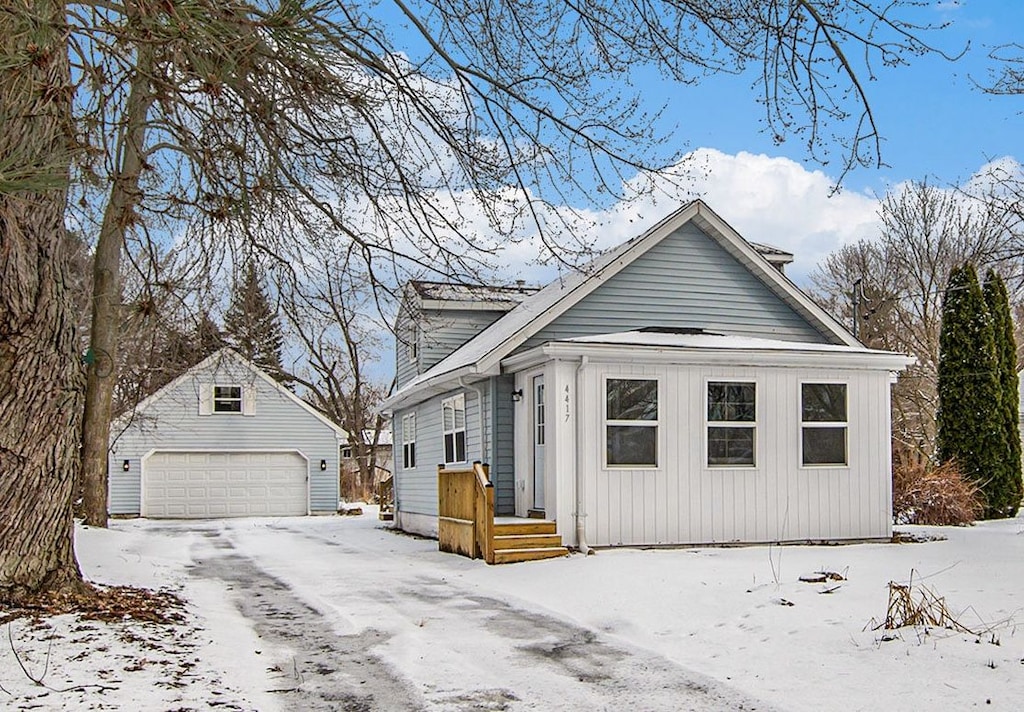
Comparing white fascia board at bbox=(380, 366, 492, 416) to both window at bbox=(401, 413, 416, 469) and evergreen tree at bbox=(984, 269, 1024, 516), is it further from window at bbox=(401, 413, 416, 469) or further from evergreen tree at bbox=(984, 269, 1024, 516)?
evergreen tree at bbox=(984, 269, 1024, 516)

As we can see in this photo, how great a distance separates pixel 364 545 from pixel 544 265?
11.0m

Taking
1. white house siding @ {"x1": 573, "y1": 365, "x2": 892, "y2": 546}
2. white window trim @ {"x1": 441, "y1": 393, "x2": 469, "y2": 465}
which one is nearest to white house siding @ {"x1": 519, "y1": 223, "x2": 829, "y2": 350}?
white house siding @ {"x1": 573, "y1": 365, "x2": 892, "y2": 546}

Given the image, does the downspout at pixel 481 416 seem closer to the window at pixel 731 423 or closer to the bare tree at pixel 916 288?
the window at pixel 731 423

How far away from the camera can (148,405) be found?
108 feet

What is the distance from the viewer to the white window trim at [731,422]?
49.3 feet

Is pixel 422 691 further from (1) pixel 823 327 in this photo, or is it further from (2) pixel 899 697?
(1) pixel 823 327

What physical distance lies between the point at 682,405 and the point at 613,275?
10.1ft

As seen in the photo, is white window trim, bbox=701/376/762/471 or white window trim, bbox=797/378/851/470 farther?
white window trim, bbox=797/378/851/470

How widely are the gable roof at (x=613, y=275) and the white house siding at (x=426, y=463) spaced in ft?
2.93

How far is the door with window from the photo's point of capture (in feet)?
50.7

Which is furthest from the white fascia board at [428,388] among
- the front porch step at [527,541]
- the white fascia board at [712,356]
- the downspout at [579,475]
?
the front porch step at [527,541]

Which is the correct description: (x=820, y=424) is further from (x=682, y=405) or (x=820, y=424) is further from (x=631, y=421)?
(x=631, y=421)

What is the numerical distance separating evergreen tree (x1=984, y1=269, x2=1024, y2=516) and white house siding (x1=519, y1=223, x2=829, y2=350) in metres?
6.92

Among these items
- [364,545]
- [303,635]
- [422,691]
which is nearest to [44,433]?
[303,635]
